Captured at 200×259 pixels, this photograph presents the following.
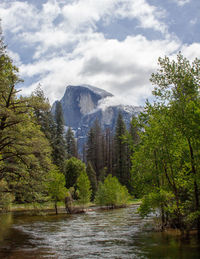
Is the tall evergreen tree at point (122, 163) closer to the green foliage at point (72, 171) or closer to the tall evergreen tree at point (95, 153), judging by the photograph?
the tall evergreen tree at point (95, 153)

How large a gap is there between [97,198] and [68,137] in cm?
4208

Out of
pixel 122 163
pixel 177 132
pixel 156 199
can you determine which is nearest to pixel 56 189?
pixel 156 199

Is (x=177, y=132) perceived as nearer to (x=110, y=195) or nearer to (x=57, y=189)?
(x=57, y=189)

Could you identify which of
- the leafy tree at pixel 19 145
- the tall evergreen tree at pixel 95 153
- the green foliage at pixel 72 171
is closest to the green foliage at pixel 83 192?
the green foliage at pixel 72 171

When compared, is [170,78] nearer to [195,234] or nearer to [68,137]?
[195,234]

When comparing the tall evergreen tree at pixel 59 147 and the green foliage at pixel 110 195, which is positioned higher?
the tall evergreen tree at pixel 59 147

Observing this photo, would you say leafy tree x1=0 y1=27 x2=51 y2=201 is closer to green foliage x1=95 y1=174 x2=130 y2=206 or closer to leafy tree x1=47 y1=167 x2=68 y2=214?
leafy tree x1=47 y1=167 x2=68 y2=214

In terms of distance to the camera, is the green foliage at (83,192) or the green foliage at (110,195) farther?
the green foliage at (110,195)

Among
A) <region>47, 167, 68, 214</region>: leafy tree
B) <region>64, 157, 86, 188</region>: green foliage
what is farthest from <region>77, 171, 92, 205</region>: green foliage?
<region>64, 157, 86, 188</region>: green foliage

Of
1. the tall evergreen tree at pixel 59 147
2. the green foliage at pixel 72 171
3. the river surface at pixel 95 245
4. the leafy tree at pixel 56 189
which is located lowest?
the river surface at pixel 95 245

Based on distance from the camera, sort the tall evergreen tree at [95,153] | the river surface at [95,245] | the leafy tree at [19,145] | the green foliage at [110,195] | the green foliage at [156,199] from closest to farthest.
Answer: the river surface at [95,245], the leafy tree at [19,145], the green foliage at [156,199], the green foliage at [110,195], the tall evergreen tree at [95,153]

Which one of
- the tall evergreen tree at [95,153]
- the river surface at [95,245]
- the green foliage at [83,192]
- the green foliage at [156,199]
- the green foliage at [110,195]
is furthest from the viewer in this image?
the tall evergreen tree at [95,153]

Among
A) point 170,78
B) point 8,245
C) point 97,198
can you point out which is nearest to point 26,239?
point 8,245

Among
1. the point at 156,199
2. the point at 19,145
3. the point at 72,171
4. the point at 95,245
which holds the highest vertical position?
the point at 19,145
